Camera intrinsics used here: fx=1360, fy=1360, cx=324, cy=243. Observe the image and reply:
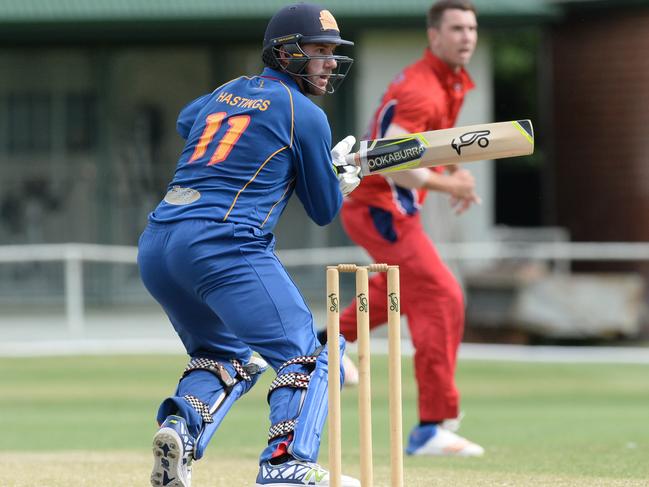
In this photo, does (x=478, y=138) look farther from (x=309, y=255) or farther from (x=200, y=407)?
(x=309, y=255)

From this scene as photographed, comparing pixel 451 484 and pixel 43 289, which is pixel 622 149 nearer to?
pixel 43 289

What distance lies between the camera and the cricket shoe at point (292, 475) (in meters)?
4.70

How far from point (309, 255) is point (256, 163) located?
1072 cm

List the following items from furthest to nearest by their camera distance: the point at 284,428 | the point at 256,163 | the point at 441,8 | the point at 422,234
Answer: the point at 441,8 → the point at 422,234 → the point at 256,163 → the point at 284,428

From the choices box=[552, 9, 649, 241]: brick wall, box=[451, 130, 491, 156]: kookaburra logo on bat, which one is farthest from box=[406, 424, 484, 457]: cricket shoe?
box=[552, 9, 649, 241]: brick wall

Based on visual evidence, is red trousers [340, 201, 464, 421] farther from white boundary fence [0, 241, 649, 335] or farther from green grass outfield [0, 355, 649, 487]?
white boundary fence [0, 241, 649, 335]

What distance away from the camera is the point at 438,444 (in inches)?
283

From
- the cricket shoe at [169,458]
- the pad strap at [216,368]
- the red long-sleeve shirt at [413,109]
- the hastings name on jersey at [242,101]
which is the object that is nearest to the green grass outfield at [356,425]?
the pad strap at [216,368]

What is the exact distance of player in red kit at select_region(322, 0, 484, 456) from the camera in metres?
7.21

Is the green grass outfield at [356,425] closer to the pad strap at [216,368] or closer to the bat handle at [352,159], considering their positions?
the pad strap at [216,368]

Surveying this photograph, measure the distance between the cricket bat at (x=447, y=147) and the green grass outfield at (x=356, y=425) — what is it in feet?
4.46

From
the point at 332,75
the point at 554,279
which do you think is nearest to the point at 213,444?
the point at 332,75

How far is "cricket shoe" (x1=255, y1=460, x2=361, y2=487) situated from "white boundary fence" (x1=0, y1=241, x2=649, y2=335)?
369 inches

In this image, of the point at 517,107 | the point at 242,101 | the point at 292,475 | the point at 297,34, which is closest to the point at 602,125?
the point at 297,34
